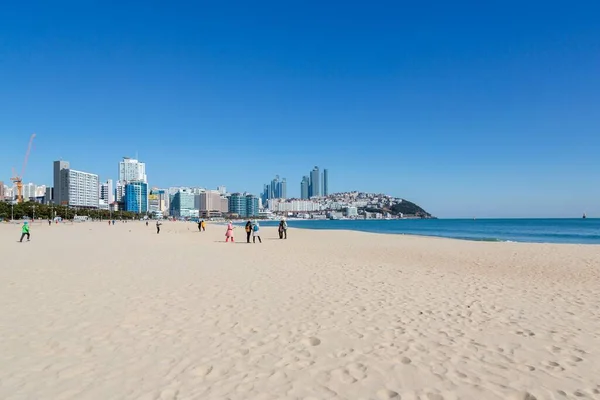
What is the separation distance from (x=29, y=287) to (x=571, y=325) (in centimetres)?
1155

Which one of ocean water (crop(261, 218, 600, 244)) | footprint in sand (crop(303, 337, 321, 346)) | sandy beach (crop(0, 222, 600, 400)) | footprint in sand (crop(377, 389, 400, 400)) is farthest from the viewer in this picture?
ocean water (crop(261, 218, 600, 244))

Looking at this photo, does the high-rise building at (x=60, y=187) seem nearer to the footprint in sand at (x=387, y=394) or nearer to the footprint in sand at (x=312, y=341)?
the footprint in sand at (x=312, y=341)

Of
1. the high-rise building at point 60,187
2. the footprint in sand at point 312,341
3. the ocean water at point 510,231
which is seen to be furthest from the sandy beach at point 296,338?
the high-rise building at point 60,187

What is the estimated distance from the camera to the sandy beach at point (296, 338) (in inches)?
153

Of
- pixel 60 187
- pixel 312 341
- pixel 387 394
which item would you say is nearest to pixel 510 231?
pixel 312 341

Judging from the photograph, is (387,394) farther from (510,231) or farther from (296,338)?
(510,231)

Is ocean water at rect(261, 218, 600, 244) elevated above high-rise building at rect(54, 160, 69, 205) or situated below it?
below

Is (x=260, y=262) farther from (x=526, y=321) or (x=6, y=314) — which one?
(x=526, y=321)

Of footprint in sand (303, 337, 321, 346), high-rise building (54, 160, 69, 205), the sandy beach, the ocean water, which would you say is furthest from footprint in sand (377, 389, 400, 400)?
high-rise building (54, 160, 69, 205)

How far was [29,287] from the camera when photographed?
9.00 metres

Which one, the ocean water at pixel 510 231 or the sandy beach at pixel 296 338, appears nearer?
the sandy beach at pixel 296 338

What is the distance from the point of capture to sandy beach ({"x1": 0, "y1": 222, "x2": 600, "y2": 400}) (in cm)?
389

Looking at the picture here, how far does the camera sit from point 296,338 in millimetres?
5379

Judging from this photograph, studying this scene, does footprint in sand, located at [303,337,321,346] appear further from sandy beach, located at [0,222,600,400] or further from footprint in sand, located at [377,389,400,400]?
footprint in sand, located at [377,389,400,400]
